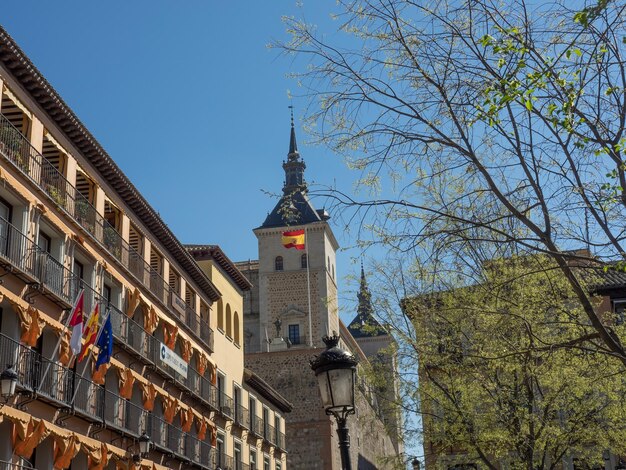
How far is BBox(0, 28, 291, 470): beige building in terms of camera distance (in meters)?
23.5

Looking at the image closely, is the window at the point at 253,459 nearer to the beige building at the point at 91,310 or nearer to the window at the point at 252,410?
the window at the point at 252,410

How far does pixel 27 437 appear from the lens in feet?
74.9

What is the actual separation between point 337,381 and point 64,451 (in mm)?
16153

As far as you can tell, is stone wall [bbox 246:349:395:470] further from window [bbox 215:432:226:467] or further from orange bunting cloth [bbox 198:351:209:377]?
orange bunting cloth [bbox 198:351:209:377]

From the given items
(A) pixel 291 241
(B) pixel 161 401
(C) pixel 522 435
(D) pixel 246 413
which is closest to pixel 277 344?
(A) pixel 291 241

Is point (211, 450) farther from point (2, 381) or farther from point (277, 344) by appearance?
point (277, 344)

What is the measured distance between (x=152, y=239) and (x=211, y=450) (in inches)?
379

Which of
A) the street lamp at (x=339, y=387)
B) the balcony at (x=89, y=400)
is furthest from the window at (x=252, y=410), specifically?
the street lamp at (x=339, y=387)

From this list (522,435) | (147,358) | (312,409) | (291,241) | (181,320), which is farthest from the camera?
(291,241)

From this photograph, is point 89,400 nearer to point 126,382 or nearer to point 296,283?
point 126,382

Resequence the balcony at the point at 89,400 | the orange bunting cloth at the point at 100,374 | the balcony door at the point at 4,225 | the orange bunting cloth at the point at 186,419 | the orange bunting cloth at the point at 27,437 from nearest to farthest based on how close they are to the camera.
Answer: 1. the orange bunting cloth at the point at 27,437
2. the balcony at the point at 89,400
3. the balcony door at the point at 4,225
4. the orange bunting cloth at the point at 100,374
5. the orange bunting cloth at the point at 186,419

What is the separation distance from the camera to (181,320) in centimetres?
3756

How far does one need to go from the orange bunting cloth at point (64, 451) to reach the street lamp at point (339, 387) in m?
15.7

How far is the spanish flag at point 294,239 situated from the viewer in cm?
8025
